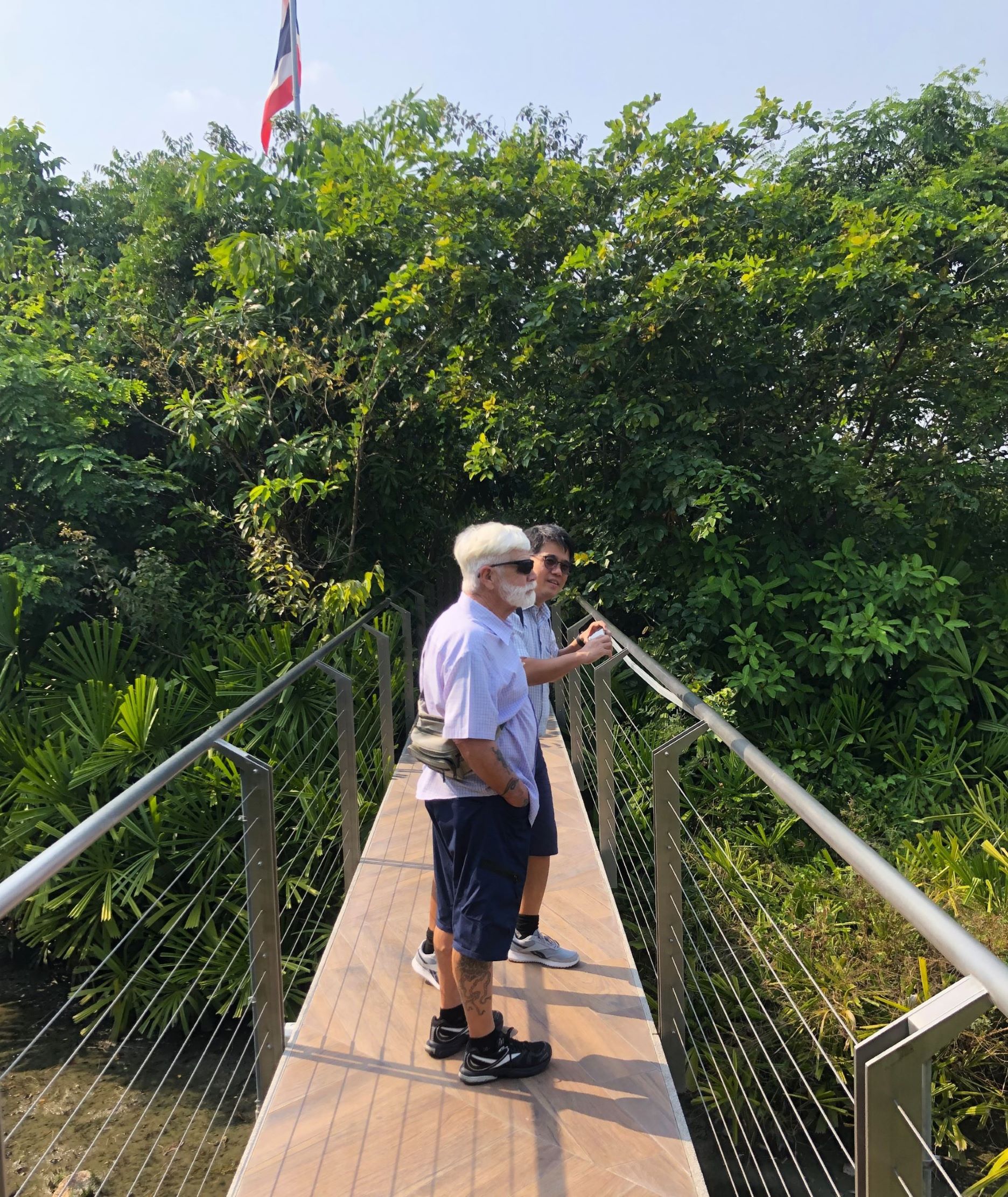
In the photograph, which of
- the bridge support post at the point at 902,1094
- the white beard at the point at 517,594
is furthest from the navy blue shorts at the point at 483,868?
the bridge support post at the point at 902,1094

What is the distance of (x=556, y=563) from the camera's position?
3.17 m

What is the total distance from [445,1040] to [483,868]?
2.15 feet

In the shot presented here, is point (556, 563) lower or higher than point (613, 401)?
lower

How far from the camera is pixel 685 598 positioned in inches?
253

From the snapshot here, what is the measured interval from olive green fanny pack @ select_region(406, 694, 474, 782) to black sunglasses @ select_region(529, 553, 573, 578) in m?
0.99

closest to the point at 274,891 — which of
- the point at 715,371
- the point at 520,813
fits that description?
the point at 520,813

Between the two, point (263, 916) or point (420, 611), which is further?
point (420, 611)

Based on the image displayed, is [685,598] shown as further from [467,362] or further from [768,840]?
[467,362]

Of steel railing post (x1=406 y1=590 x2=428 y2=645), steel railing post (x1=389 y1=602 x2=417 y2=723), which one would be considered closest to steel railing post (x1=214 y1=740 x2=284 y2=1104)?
steel railing post (x1=389 y1=602 x2=417 y2=723)

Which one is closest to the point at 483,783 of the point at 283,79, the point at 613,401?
the point at 613,401

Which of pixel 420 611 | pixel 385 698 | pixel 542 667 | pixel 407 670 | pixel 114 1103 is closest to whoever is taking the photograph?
pixel 542 667

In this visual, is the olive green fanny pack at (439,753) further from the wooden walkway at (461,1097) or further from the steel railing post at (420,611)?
the steel railing post at (420,611)

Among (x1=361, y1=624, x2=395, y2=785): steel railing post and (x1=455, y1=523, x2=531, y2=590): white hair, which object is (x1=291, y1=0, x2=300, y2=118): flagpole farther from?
(x1=455, y1=523, x2=531, y2=590): white hair

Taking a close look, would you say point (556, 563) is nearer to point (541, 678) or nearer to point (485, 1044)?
point (541, 678)
